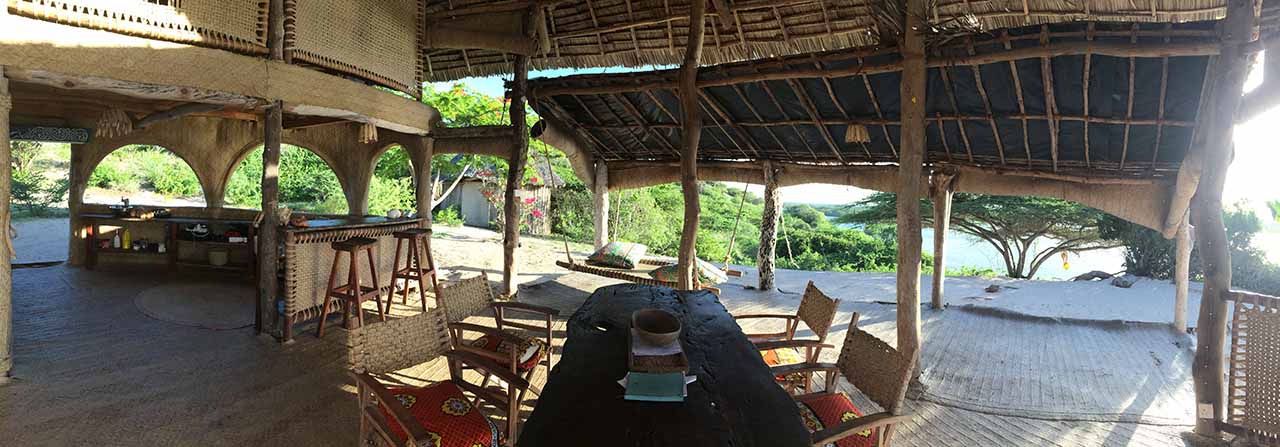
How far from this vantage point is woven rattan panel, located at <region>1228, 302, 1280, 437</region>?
3.36 metres

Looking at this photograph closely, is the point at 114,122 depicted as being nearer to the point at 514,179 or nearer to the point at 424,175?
the point at 424,175

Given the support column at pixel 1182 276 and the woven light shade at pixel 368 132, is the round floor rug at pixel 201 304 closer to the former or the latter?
the woven light shade at pixel 368 132

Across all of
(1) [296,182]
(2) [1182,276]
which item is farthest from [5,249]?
(1) [296,182]

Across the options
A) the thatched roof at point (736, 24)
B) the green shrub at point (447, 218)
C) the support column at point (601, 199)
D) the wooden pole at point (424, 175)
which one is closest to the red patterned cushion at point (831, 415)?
the thatched roof at point (736, 24)

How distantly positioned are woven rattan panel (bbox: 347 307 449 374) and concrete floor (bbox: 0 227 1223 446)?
30.9 inches

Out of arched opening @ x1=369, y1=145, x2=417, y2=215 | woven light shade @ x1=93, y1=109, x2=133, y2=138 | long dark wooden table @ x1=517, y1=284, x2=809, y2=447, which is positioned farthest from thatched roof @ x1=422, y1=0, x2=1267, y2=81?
arched opening @ x1=369, y1=145, x2=417, y2=215

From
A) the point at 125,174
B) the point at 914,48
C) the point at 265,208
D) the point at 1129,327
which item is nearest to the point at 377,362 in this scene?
the point at 265,208

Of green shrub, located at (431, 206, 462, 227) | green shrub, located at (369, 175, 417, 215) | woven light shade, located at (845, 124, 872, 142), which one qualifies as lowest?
green shrub, located at (431, 206, 462, 227)

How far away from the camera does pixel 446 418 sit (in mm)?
2336

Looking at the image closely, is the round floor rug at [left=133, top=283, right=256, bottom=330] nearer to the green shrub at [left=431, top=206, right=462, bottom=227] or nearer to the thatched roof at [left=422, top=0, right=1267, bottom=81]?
the thatched roof at [left=422, top=0, right=1267, bottom=81]

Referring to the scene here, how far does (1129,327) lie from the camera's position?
267 inches

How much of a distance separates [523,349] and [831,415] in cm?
182

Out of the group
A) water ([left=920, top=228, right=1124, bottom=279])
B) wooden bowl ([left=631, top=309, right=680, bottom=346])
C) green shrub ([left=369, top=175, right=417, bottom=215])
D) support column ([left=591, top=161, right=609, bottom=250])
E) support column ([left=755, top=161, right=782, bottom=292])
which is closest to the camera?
wooden bowl ([left=631, top=309, right=680, bottom=346])

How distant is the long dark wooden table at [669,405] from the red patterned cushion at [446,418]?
0.45m
